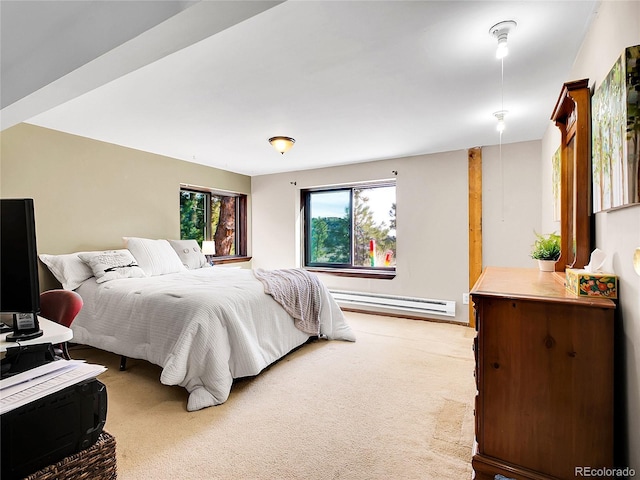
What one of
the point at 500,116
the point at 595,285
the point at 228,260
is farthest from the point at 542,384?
the point at 228,260

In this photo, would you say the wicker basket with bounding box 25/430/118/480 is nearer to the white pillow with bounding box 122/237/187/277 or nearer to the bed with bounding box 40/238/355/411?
the bed with bounding box 40/238/355/411

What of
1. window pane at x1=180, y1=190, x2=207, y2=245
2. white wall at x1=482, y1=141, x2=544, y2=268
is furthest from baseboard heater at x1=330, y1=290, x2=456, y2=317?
window pane at x1=180, y1=190, x2=207, y2=245

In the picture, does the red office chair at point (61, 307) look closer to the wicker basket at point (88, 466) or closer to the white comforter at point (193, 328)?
the white comforter at point (193, 328)

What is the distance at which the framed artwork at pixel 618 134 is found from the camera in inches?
40.1

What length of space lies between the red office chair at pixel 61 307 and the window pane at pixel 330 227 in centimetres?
375

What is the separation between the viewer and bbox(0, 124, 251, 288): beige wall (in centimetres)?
304

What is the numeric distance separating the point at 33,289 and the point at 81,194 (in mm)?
2968

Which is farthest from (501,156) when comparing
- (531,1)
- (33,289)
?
(33,289)

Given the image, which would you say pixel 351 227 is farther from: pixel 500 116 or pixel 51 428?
pixel 51 428

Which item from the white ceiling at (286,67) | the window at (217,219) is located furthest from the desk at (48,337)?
the window at (217,219)

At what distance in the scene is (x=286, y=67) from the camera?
2.04m

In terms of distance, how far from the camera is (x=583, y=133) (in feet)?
5.19

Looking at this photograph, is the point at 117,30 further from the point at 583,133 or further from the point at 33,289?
the point at 583,133

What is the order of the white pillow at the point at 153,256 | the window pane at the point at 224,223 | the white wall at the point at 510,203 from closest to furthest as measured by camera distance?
1. the white pillow at the point at 153,256
2. the white wall at the point at 510,203
3. the window pane at the point at 224,223
